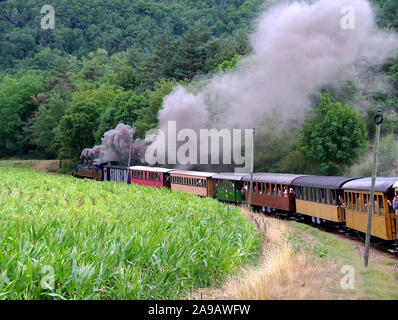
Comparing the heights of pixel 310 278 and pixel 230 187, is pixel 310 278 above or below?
below

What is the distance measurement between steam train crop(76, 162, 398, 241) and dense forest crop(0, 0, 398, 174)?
21.9 ft

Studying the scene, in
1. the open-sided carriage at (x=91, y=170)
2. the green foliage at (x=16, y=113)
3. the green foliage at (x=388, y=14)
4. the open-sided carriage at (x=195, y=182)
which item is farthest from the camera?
the green foliage at (x=16, y=113)

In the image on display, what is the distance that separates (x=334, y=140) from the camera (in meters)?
31.0

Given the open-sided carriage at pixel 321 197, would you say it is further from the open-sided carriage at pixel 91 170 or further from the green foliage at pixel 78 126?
the green foliage at pixel 78 126

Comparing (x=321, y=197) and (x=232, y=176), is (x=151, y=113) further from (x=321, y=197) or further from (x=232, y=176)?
(x=321, y=197)

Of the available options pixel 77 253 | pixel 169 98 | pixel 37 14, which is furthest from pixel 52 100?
pixel 37 14

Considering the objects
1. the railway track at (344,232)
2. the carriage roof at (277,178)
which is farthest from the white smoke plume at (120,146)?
the railway track at (344,232)

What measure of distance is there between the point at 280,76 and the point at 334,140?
845cm

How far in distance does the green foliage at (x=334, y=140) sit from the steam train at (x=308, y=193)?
21.4 feet

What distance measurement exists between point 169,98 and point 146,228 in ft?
98.9

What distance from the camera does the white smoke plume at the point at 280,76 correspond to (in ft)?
117

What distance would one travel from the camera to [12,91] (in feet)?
290


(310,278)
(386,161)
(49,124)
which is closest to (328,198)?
(310,278)
